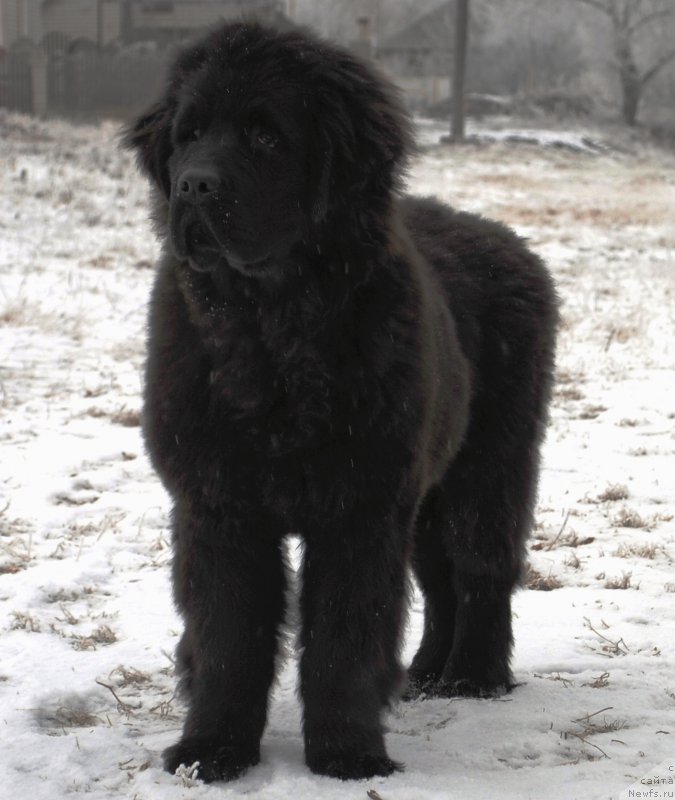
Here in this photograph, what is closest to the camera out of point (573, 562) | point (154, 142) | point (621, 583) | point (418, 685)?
point (154, 142)

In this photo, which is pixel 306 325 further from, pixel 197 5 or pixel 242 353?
pixel 197 5

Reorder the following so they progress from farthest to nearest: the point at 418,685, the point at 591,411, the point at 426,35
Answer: the point at 426,35 → the point at 591,411 → the point at 418,685

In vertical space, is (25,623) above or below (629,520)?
below

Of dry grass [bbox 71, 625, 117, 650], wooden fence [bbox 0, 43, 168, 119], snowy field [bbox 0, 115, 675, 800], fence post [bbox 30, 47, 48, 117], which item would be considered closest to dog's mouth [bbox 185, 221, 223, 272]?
snowy field [bbox 0, 115, 675, 800]

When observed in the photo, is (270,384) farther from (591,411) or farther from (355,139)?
(591,411)

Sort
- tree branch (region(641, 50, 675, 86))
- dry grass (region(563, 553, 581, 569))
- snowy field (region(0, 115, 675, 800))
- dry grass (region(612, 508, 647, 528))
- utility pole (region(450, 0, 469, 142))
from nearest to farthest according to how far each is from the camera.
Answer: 1. snowy field (region(0, 115, 675, 800))
2. dry grass (region(563, 553, 581, 569))
3. dry grass (region(612, 508, 647, 528))
4. utility pole (region(450, 0, 469, 142))
5. tree branch (region(641, 50, 675, 86))

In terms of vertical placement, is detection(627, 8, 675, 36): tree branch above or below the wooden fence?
above

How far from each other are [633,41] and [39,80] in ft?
70.0

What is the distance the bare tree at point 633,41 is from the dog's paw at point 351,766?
1400 inches

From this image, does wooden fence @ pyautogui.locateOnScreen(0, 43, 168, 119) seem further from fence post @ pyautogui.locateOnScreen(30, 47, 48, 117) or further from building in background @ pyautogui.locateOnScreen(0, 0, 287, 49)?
building in background @ pyautogui.locateOnScreen(0, 0, 287, 49)

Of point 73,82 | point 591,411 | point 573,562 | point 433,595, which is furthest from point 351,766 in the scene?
point 73,82

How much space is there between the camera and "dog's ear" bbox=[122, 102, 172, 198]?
10.1 ft

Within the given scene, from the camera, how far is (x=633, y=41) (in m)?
37.2

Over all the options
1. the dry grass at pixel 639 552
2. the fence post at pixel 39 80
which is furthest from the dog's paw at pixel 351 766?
the fence post at pixel 39 80
